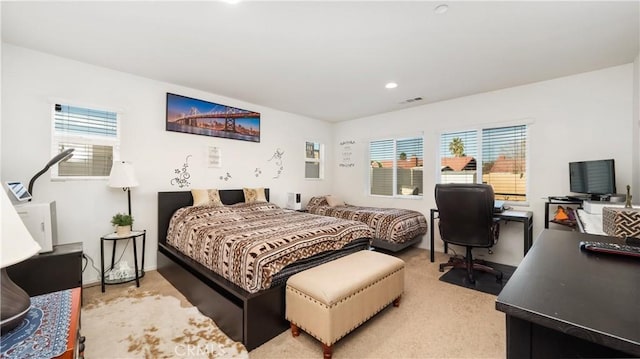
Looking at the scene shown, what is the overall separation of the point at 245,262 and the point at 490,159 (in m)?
3.76

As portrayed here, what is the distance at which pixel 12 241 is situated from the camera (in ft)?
2.51

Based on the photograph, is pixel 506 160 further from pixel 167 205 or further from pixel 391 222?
pixel 167 205

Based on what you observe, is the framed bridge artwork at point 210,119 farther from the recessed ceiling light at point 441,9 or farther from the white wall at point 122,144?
the recessed ceiling light at point 441,9

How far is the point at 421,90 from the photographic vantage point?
370 cm

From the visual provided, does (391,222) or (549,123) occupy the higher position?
(549,123)

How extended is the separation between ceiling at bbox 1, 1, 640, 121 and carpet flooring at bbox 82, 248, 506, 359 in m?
2.45

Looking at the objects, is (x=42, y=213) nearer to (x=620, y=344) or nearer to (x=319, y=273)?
(x=319, y=273)

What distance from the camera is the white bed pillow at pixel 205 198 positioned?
11.6 feet

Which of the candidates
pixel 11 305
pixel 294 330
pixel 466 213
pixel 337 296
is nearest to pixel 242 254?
pixel 294 330

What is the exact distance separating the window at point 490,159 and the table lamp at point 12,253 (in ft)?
15.0

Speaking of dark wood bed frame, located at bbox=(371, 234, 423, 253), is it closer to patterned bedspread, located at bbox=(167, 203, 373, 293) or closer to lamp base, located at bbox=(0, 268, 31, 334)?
patterned bedspread, located at bbox=(167, 203, 373, 293)

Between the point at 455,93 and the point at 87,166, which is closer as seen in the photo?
the point at 87,166

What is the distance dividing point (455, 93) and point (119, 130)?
14.8ft

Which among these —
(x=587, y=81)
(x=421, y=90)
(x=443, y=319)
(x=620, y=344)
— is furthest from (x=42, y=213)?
(x=587, y=81)
